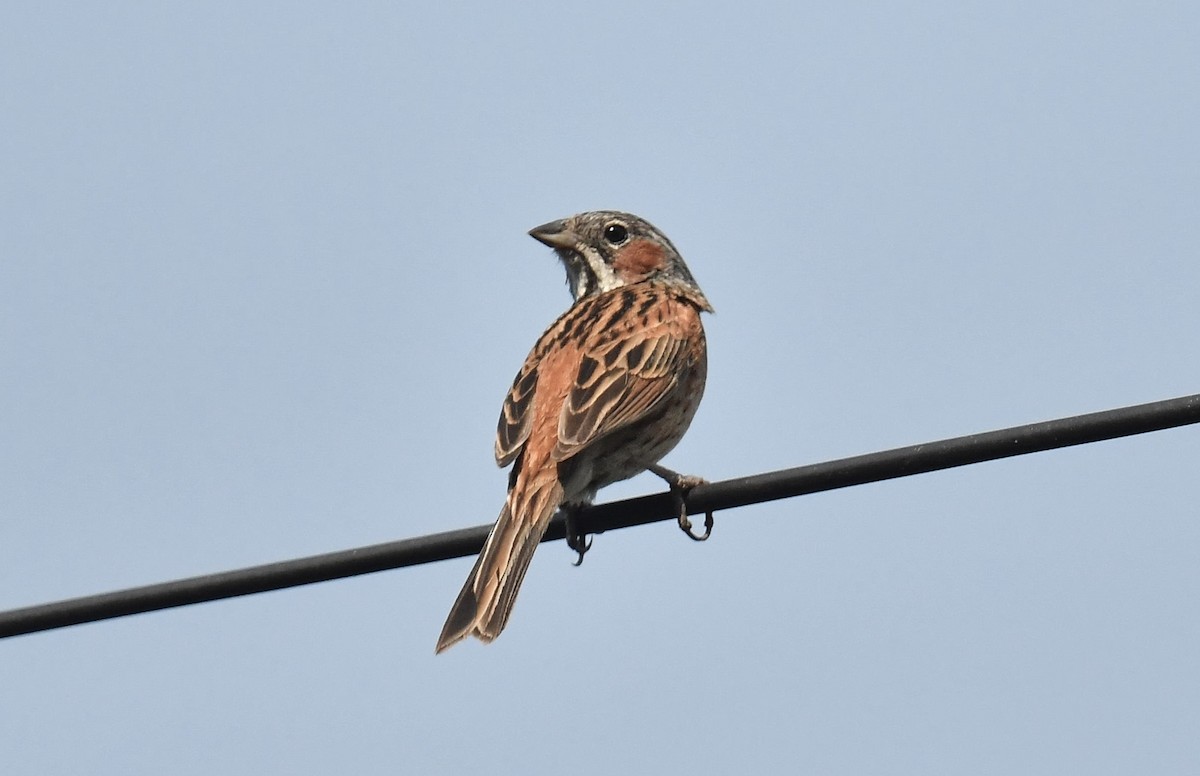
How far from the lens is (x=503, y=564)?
809cm

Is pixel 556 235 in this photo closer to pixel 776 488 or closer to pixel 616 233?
pixel 616 233

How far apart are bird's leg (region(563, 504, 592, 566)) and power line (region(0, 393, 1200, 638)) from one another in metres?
2.00

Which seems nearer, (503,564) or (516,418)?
(503,564)

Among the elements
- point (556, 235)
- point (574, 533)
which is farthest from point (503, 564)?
point (556, 235)

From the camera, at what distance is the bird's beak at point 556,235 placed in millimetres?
11328

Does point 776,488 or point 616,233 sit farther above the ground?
point 616,233

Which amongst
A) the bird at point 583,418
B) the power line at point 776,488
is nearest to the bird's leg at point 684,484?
the bird at point 583,418

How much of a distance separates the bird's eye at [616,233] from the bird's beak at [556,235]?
0.22 metres

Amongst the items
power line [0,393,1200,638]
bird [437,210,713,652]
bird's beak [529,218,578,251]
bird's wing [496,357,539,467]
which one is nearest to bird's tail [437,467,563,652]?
bird [437,210,713,652]

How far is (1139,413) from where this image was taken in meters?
6.07

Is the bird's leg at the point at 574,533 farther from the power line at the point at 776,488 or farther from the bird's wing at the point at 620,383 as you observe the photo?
the power line at the point at 776,488

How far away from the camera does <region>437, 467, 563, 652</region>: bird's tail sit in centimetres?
788

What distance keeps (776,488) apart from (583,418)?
2249 millimetres

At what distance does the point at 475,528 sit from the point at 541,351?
8.63ft
